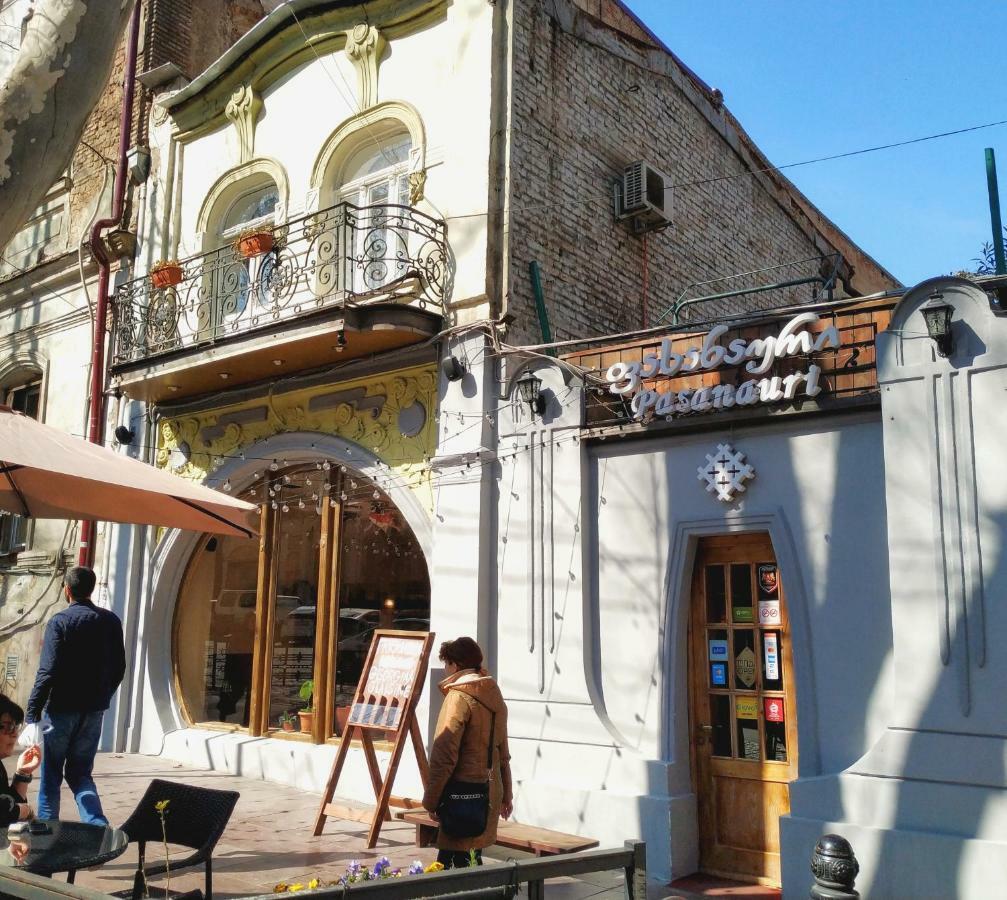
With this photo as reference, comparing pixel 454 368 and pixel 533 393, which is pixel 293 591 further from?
pixel 533 393

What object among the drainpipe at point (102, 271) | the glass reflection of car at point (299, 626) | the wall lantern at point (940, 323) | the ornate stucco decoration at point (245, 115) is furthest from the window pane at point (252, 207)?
the wall lantern at point (940, 323)

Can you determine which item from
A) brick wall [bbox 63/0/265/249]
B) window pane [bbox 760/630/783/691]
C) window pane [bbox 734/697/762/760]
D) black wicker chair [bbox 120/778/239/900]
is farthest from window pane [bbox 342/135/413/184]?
black wicker chair [bbox 120/778/239/900]

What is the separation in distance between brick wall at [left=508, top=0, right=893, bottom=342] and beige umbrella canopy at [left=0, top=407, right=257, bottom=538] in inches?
161

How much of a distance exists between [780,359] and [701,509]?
1.29 m

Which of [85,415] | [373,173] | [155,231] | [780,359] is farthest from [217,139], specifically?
[780,359]

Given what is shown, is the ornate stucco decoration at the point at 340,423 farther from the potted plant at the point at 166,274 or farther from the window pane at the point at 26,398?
the window pane at the point at 26,398

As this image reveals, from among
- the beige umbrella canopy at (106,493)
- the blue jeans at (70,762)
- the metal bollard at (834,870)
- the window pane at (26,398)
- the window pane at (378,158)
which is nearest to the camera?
the metal bollard at (834,870)

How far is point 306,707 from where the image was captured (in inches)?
413

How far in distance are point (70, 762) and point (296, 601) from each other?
4.30m

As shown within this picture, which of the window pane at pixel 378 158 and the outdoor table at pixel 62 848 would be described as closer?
the outdoor table at pixel 62 848

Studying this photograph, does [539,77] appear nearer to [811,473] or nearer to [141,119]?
[811,473]

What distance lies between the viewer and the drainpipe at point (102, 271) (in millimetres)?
12820

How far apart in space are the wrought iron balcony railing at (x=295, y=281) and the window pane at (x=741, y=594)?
3830 millimetres

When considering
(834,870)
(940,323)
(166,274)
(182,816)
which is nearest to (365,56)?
(166,274)
